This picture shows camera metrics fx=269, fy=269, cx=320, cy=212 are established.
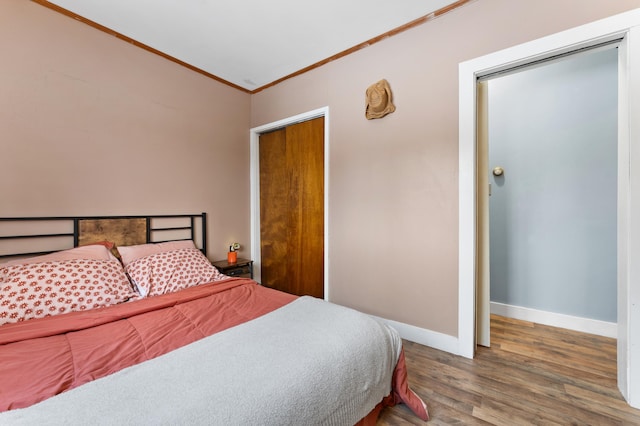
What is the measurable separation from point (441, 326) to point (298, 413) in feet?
5.29

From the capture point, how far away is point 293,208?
309 cm

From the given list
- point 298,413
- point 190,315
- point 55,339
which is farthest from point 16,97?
point 298,413

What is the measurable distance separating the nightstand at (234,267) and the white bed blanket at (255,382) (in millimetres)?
1596

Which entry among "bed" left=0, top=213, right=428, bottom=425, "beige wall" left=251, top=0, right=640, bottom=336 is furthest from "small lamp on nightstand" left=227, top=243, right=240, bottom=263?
"beige wall" left=251, top=0, right=640, bottom=336

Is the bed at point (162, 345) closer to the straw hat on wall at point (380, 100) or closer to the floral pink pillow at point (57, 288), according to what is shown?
the floral pink pillow at point (57, 288)

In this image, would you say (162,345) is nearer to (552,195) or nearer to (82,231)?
(82,231)

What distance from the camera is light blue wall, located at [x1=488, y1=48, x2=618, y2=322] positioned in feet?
7.61

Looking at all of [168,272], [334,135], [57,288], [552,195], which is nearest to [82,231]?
[57,288]

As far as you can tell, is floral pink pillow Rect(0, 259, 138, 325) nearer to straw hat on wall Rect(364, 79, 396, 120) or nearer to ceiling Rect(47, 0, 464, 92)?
ceiling Rect(47, 0, 464, 92)

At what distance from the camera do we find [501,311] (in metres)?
2.80

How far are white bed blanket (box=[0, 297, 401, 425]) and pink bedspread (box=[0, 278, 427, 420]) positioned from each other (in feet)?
0.52

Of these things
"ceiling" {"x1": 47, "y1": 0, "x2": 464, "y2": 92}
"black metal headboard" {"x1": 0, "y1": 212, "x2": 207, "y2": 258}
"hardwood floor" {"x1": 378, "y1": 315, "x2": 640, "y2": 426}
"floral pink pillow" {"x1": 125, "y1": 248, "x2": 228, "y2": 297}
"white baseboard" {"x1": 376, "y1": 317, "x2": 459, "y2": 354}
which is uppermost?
"ceiling" {"x1": 47, "y1": 0, "x2": 464, "y2": 92}

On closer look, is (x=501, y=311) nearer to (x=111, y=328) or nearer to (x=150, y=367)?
(x=150, y=367)

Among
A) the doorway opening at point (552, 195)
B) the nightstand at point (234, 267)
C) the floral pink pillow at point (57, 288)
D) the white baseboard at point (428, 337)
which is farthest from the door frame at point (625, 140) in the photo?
the floral pink pillow at point (57, 288)
